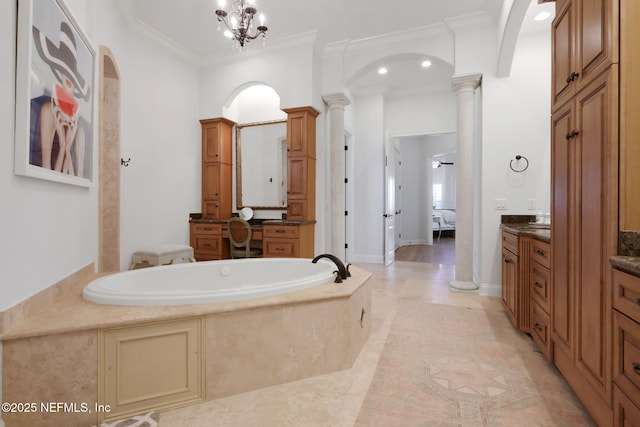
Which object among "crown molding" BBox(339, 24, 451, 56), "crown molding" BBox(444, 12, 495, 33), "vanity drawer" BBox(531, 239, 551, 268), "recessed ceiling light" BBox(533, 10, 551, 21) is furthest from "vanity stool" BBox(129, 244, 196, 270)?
"recessed ceiling light" BBox(533, 10, 551, 21)

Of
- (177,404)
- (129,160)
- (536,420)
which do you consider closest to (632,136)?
(536,420)

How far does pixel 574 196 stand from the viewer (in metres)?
1.59

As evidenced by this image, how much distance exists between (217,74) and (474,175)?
3804mm

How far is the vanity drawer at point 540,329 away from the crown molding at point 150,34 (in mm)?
4428

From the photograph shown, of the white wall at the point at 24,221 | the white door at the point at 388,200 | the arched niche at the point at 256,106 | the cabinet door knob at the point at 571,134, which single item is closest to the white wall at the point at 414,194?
the white door at the point at 388,200

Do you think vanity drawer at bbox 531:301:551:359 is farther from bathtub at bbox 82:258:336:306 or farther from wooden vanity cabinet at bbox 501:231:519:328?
bathtub at bbox 82:258:336:306

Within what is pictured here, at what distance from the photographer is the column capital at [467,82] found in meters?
3.68

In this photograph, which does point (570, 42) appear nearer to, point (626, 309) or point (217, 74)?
point (626, 309)

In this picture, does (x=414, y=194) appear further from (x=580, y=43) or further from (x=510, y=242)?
(x=580, y=43)

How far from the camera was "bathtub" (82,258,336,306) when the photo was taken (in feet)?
5.47

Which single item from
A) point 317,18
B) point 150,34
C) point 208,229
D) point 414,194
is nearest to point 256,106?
point 150,34

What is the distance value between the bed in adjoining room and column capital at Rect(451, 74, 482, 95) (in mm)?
5921

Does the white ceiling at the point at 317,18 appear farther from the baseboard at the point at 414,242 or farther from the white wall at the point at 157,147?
the baseboard at the point at 414,242

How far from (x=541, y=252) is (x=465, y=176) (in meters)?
1.78
